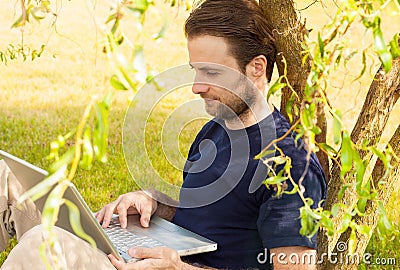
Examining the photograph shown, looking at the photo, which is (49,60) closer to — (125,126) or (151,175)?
(125,126)

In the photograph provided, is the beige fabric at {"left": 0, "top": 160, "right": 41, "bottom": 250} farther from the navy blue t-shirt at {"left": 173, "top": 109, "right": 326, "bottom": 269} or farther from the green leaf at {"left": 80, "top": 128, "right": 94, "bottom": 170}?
the green leaf at {"left": 80, "top": 128, "right": 94, "bottom": 170}

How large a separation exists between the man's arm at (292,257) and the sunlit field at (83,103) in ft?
5.00

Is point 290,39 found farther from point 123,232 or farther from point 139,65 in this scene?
point 139,65

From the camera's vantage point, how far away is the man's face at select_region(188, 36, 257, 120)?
2301mm

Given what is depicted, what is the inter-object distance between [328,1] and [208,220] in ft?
17.0

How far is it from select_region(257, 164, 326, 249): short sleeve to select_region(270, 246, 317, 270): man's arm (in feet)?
0.06

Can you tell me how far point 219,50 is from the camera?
2346 millimetres

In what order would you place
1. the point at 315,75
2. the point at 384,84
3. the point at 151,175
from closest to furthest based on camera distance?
the point at 315,75, the point at 384,84, the point at 151,175

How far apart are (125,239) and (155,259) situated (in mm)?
290

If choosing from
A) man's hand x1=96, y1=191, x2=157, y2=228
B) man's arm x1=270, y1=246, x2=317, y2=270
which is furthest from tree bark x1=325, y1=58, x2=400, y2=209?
man's hand x1=96, y1=191, x2=157, y2=228

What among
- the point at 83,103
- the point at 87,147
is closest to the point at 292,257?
the point at 87,147

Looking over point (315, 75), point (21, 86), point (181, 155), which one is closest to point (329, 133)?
point (181, 155)
